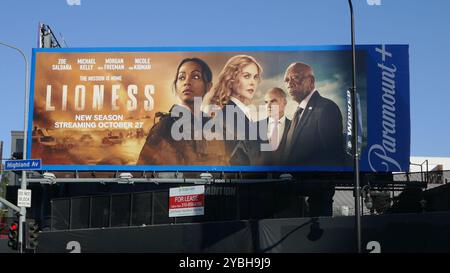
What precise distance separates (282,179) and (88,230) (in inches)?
456

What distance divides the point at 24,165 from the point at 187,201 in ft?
27.7

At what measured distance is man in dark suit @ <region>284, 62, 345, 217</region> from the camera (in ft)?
134

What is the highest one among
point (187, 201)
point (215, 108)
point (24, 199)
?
point (215, 108)

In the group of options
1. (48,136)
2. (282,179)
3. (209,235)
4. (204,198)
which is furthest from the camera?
(48,136)

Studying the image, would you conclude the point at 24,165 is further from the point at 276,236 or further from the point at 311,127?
the point at 311,127

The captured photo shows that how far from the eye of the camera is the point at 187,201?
33.2 metres

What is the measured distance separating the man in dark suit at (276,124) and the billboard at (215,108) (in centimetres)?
6

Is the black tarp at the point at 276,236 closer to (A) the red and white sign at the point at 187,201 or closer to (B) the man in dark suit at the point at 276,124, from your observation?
(A) the red and white sign at the point at 187,201

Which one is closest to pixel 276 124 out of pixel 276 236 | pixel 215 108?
pixel 215 108

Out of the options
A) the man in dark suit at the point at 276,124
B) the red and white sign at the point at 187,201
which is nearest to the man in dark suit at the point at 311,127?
the man in dark suit at the point at 276,124
